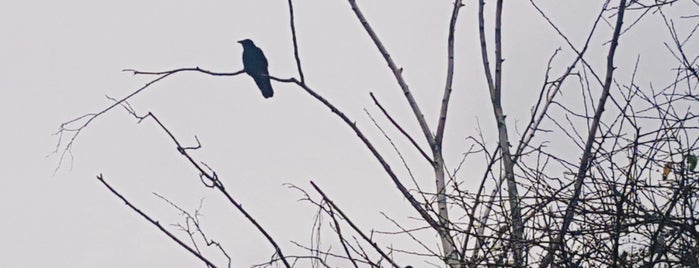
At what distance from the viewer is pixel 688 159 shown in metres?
3.13

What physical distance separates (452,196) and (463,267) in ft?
0.76

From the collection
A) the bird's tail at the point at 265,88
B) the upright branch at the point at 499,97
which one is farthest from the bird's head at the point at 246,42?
the upright branch at the point at 499,97

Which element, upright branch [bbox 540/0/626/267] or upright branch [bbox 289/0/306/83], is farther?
upright branch [bbox 289/0/306/83]

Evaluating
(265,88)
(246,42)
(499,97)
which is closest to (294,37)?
(499,97)

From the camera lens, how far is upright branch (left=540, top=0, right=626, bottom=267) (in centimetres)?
Answer: 300

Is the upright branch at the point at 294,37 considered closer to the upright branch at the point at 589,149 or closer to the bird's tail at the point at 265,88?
the upright branch at the point at 589,149

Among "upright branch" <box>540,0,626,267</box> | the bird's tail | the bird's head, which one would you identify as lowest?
"upright branch" <box>540,0,626,267</box>

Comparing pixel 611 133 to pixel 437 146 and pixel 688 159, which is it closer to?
pixel 688 159

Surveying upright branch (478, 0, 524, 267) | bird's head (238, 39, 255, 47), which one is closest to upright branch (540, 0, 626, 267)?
upright branch (478, 0, 524, 267)

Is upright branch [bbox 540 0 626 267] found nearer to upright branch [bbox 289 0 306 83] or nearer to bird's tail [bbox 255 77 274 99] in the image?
upright branch [bbox 289 0 306 83]

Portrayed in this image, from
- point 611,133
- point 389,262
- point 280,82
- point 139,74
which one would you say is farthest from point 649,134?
point 139,74

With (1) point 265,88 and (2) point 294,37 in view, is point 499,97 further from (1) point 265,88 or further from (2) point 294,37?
(1) point 265,88

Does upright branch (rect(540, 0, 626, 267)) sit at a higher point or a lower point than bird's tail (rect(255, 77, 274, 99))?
lower

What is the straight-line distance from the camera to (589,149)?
11.1 feet
